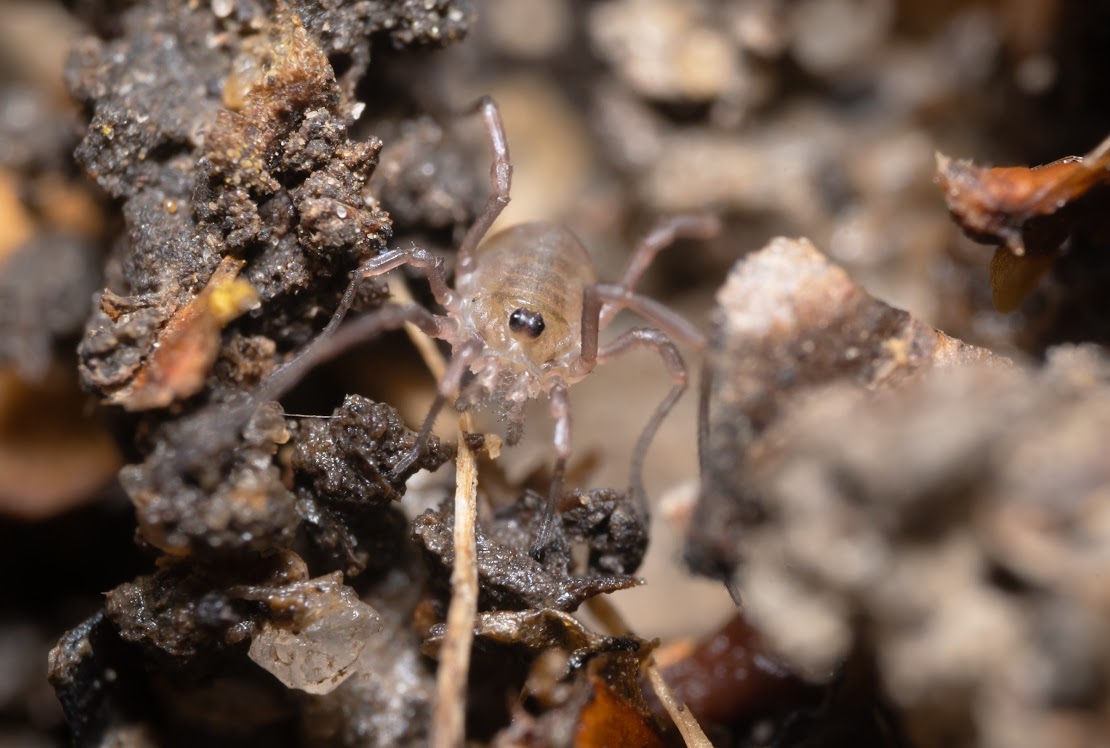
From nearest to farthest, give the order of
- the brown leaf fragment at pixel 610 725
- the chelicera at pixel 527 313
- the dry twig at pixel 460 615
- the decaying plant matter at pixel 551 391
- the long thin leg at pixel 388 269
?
the decaying plant matter at pixel 551 391, the dry twig at pixel 460 615, the brown leaf fragment at pixel 610 725, the long thin leg at pixel 388 269, the chelicera at pixel 527 313

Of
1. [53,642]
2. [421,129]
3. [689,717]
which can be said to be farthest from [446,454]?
[53,642]

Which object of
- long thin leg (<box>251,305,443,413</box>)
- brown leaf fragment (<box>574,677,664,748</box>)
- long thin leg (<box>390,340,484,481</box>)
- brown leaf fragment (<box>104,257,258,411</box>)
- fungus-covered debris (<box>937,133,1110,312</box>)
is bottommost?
brown leaf fragment (<box>574,677,664,748</box>)

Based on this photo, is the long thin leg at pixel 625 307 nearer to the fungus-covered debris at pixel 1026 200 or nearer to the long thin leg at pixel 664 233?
the long thin leg at pixel 664 233

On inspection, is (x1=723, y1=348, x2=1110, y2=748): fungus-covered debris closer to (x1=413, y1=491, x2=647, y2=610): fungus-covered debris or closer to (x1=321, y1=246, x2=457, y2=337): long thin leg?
(x1=413, y1=491, x2=647, y2=610): fungus-covered debris

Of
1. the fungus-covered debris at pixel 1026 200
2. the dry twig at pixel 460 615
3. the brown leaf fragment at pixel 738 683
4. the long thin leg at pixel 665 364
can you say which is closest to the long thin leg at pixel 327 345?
the dry twig at pixel 460 615

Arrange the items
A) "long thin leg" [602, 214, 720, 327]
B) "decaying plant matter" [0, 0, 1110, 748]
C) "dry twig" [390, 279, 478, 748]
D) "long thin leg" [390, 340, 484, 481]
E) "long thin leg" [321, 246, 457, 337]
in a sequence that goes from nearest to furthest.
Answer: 1. "decaying plant matter" [0, 0, 1110, 748]
2. "dry twig" [390, 279, 478, 748]
3. "long thin leg" [390, 340, 484, 481]
4. "long thin leg" [321, 246, 457, 337]
5. "long thin leg" [602, 214, 720, 327]

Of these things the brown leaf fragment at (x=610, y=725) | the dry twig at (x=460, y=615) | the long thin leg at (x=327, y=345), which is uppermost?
the long thin leg at (x=327, y=345)

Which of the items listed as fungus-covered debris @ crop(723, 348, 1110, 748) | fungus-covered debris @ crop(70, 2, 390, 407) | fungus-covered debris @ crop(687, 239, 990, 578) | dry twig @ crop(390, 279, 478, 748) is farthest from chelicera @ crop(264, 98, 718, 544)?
fungus-covered debris @ crop(723, 348, 1110, 748)
